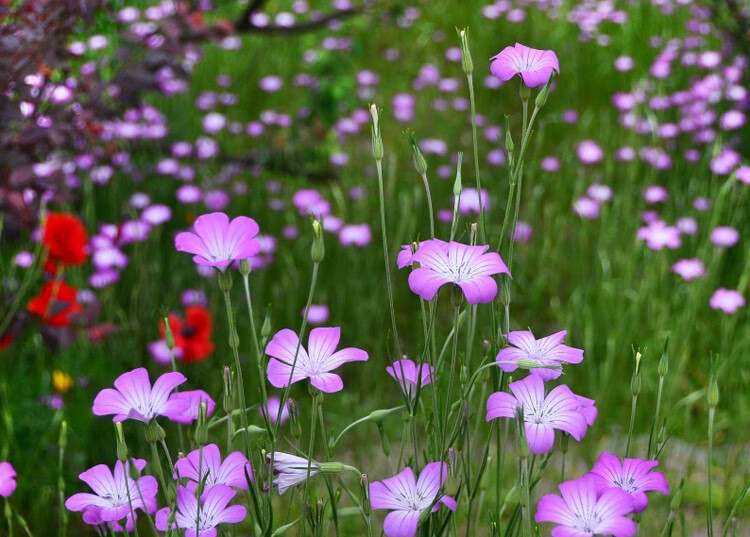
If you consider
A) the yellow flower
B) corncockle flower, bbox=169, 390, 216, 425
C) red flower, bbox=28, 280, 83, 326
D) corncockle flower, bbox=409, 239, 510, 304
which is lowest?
the yellow flower

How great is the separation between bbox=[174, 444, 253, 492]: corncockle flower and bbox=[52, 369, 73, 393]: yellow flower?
1.16m

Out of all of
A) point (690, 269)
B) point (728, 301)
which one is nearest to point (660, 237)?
point (690, 269)

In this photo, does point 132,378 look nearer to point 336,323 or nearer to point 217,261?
point 217,261

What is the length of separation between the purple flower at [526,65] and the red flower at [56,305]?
1381mm

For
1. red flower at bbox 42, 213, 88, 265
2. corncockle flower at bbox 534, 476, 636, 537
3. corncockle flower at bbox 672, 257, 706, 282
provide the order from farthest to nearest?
corncockle flower at bbox 672, 257, 706, 282 < red flower at bbox 42, 213, 88, 265 < corncockle flower at bbox 534, 476, 636, 537

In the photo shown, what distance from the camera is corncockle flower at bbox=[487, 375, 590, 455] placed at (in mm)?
999

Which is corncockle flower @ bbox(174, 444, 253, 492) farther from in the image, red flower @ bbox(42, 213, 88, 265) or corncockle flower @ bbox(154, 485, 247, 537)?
red flower @ bbox(42, 213, 88, 265)

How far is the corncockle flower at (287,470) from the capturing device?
108 centimetres

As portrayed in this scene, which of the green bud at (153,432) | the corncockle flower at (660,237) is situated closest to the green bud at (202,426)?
the green bud at (153,432)

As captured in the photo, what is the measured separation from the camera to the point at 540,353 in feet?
3.60

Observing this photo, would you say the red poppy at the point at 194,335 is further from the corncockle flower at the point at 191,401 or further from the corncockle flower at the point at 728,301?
the corncockle flower at the point at 728,301

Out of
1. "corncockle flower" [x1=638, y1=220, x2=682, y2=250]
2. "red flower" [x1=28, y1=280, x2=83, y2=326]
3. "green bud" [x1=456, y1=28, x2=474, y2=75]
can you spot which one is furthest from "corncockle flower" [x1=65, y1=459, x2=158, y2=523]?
"corncockle flower" [x1=638, y1=220, x2=682, y2=250]

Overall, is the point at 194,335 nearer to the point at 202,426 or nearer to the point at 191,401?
the point at 191,401

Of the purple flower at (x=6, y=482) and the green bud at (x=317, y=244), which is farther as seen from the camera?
the purple flower at (x=6, y=482)
